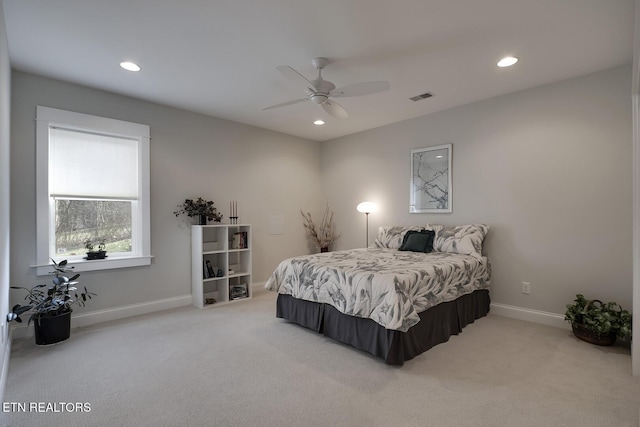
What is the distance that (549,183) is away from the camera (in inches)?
136

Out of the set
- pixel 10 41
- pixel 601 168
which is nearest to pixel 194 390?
pixel 10 41

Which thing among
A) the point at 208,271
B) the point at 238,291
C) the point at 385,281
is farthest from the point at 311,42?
the point at 238,291

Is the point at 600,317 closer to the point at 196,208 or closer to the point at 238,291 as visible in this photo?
the point at 238,291

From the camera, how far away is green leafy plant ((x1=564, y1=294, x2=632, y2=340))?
9.04 feet

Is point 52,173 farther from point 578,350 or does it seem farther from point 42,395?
point 578,350

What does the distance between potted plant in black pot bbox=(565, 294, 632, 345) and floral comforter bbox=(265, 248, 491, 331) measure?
2.92ft

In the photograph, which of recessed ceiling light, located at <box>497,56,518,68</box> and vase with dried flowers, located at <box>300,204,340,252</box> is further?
vase with dried flowers, located at <box>300,204,340,252</box>

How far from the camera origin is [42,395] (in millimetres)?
2125

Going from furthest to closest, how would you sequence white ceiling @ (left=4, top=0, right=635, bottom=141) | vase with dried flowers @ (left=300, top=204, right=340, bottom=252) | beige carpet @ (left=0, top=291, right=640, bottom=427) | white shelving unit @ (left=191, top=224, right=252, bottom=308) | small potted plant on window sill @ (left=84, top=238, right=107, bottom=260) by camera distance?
vase with dried flowers @ (left=300, top=204, right=340, bottom=252) → white shelving unit @ (left=191, top=224, right=252, bottom=308) → small potted plant on window sill @ (left=84, top=238, right=107, bottom=260) → white ceiling @ (left=4, top=0, right=635, bottom=141) → beige carpet @ (left=0, top=291, right=640, bottom=427)

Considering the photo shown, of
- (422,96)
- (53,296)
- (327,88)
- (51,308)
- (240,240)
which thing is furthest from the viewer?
(240,240)

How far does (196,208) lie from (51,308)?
1.85 meters

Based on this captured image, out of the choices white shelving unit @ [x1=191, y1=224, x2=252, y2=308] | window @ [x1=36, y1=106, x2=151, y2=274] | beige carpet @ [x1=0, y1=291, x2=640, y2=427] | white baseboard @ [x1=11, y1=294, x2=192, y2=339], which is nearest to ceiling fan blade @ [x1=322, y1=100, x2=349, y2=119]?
white shelving unit @ [x1=191, y1=224, x2=252, y2=308]

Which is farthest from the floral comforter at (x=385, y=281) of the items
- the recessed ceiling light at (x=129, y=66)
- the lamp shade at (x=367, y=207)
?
the recessed ceiling light at (x=129, y=66)

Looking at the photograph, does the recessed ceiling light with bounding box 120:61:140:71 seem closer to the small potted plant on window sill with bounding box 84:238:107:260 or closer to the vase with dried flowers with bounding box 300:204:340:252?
the small potted plant on window sill with bounding box 84:238:107:260
